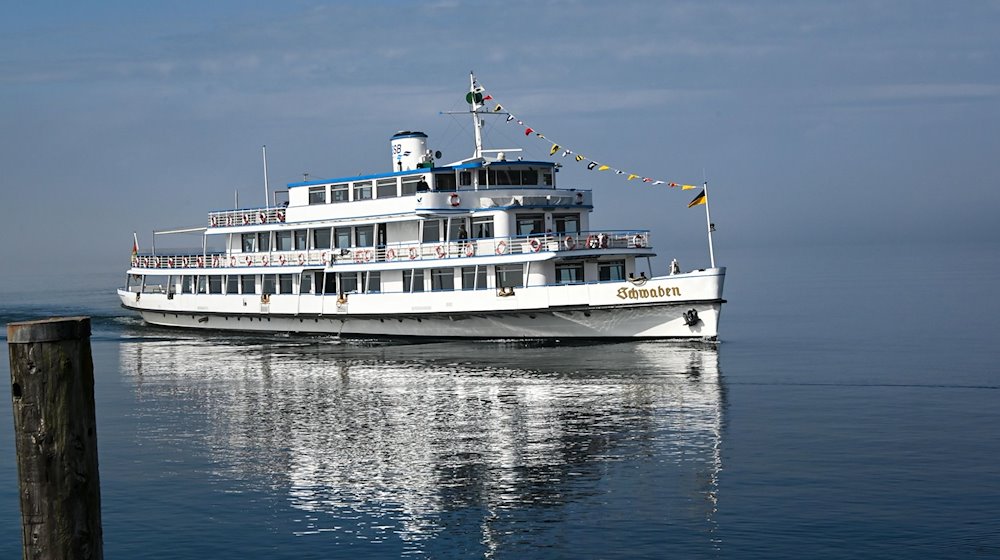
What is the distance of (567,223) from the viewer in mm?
47125

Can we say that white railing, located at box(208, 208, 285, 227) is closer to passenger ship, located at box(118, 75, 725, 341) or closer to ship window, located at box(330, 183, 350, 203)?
passenger ship, located at box(118, 75, 725, 341)

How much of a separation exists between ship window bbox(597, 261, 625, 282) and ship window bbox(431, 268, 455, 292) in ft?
21.0

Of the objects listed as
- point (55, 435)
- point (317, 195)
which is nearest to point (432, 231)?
point (317, 195)

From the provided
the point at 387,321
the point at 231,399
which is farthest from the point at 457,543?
the point at 387,321

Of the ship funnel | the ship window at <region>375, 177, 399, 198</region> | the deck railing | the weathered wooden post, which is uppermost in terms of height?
the ship funnel

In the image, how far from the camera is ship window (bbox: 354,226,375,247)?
49219 millimetres

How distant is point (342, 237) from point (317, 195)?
2703 millimetres

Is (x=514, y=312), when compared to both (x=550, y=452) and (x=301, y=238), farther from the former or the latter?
(x=550, y=452)

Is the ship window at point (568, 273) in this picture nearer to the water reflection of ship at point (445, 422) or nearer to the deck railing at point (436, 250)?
the deck railing at point (436, 250)

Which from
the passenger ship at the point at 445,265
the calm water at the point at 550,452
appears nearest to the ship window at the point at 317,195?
the passenger ship at the point at 445,265

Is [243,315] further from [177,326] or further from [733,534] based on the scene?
[733,534]

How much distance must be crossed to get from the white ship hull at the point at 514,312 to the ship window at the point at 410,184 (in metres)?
4.61

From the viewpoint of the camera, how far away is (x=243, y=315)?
2116 inches

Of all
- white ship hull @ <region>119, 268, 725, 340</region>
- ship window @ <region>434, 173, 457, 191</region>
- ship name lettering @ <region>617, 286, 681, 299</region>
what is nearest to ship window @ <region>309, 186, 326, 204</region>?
white ship hull @ <region>119, 268, 725, 340</region>
